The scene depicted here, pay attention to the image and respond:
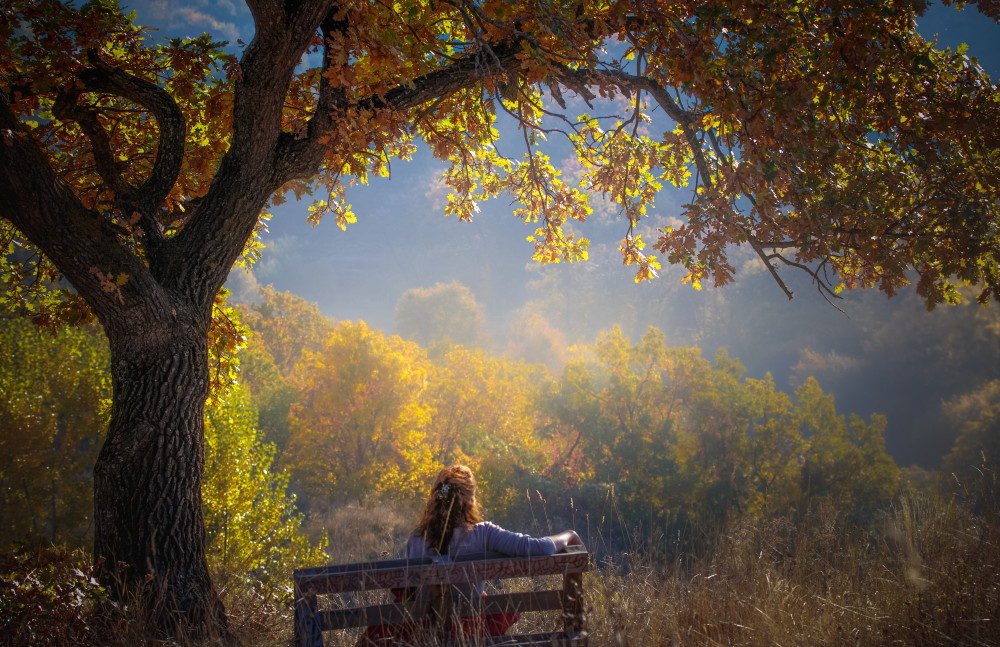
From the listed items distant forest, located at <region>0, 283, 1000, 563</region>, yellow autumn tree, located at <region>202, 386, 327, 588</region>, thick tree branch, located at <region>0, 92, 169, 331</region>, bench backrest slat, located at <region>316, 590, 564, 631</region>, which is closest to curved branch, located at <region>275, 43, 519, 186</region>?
thick tree branch, located at <region>0, 92, 169, 331</region>

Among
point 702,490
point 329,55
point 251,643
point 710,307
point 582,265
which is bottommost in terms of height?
point 702,490

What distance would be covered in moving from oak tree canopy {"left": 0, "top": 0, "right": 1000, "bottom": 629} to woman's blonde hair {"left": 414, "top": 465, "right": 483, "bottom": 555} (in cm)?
152

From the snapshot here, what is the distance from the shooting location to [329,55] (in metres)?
3.81

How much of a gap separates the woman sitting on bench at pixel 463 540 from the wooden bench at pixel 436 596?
8 centimetres

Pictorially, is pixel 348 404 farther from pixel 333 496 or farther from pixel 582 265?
pixel 582 265

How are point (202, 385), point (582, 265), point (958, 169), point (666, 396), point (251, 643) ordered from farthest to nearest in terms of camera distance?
point (582, 265) < point (666, 396) < point (958, 169) < point (202, 385) < point (251, 643)

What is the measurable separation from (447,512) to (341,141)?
2710mm

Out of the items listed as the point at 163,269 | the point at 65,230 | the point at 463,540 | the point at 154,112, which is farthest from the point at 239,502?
the point at 463,540

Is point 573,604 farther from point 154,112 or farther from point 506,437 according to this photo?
point 506,437

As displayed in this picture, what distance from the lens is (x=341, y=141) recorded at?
384 cm

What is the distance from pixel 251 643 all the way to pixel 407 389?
88.2ft

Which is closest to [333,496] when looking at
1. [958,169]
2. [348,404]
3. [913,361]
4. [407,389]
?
[348,404]

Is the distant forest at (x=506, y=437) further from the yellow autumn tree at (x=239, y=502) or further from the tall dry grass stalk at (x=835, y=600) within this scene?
the tall dry grass stalk at (x=835, y=600)

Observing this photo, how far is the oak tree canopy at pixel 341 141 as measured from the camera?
343 centimetres
